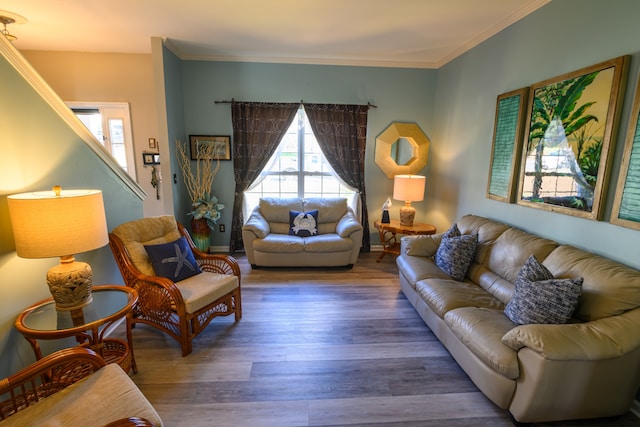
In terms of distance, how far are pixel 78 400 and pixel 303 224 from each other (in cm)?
299

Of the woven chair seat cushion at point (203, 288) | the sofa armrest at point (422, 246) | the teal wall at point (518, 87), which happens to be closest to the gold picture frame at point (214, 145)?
the woven chair seat cushion at point (203, 288)

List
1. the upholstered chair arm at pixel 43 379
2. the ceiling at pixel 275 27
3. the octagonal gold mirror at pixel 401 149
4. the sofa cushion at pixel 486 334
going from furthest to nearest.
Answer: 1. the octagonal gold mirror at pixel 401 149
2. the ceiling at pixel 275 27
3. the sofa cushion at pixel 486 334
4. the upholstered chair arm at pixel 43 379

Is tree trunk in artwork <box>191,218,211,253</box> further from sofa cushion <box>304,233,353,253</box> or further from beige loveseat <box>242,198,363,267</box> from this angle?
sofa cushion <box>304,233,353,253</box>

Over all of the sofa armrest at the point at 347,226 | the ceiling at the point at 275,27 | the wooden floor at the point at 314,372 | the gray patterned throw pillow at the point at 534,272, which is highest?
the ceiling at the point at 275,27

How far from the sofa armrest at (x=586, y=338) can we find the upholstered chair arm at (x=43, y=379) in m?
2.18

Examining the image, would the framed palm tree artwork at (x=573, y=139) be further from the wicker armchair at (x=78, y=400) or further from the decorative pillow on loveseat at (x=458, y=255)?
the wicker armchair at (x=78, y=400)

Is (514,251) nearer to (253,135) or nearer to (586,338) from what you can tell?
(586,338)

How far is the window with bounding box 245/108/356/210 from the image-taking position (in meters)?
4.43

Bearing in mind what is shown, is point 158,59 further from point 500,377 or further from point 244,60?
point 500,377

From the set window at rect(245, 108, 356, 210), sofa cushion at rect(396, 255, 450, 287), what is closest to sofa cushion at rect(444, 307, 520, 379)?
sofa cushion at rect(396, 255, 450, 287)

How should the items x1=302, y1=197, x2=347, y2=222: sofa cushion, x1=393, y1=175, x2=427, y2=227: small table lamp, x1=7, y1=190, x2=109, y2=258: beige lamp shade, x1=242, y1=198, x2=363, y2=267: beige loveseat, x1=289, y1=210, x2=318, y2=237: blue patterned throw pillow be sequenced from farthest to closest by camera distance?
x1=302, y1=197, x2=347, y2=222: sofa cushion → x1=289, y1=210, x2=318, y2=237: blue patterned throw pillow → x1=393, y1=175, x2=427, y2=227: small table lamp → x1=242, y1=198, x2=363, y2=267: beige loveseat → x1=7, y1=190, x2=109, y2=258: beige lamp shade

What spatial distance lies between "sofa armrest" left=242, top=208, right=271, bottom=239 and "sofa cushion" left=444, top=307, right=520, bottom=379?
7.89 ft

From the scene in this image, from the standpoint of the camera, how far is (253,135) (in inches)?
168

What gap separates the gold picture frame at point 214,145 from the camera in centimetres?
422
